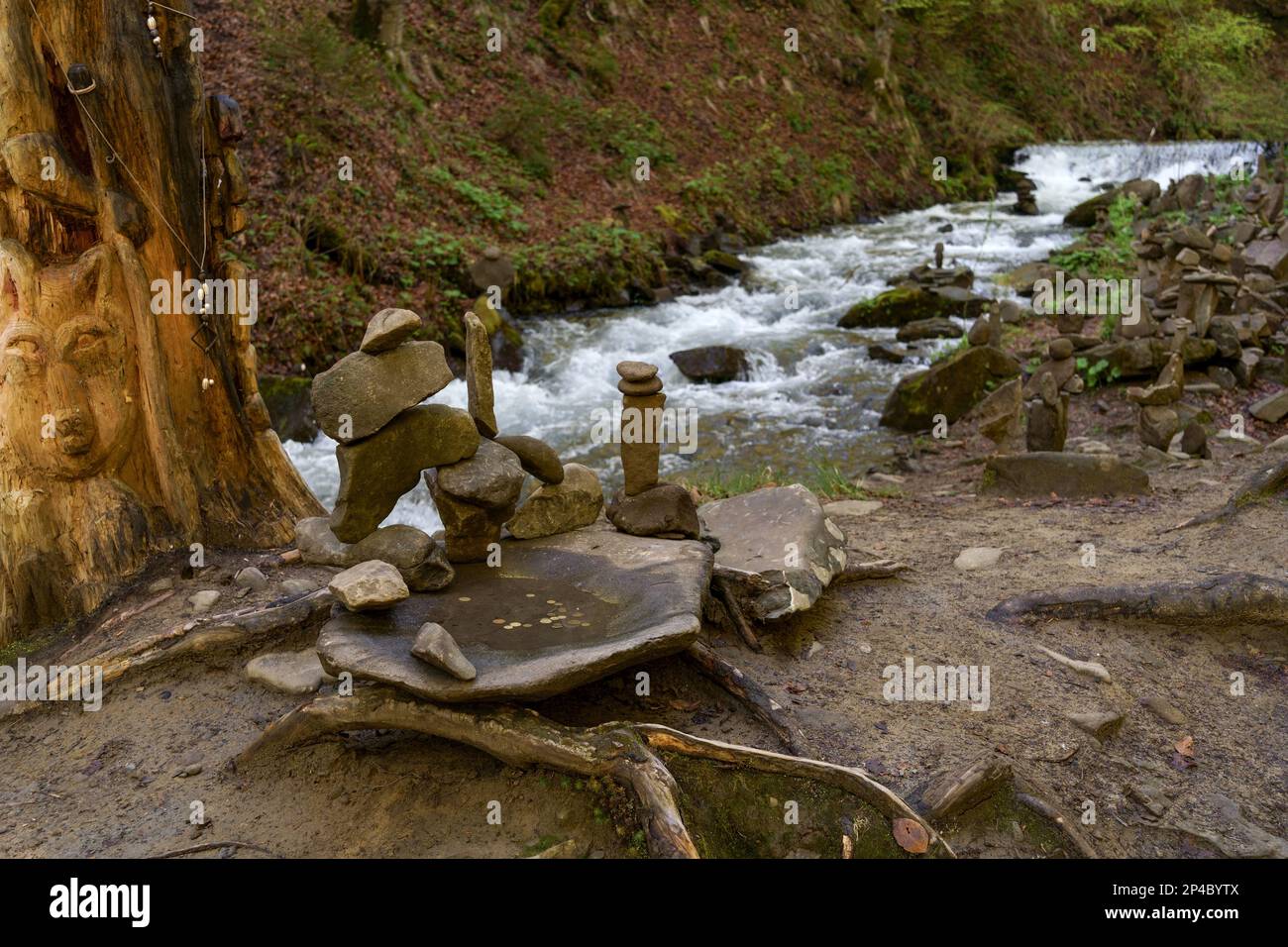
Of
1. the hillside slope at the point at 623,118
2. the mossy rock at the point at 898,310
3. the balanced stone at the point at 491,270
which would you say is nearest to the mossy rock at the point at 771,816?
the hillside slope at the point at 623,118

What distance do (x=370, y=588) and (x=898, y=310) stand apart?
11078mm

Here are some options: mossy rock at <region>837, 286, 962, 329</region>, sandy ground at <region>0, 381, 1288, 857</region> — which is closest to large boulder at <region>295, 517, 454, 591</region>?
sandy ground at <region>0, 381, 1288, 857</region>

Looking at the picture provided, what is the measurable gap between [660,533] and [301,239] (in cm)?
874

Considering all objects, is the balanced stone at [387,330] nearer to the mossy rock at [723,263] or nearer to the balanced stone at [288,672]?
the balanced stone at [288,672]

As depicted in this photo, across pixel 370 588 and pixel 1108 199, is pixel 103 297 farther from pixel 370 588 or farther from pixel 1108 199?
pixel 1108 199

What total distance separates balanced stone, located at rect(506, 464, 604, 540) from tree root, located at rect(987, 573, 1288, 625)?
78.8 inches

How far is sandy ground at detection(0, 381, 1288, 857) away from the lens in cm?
316

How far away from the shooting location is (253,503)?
5496mm

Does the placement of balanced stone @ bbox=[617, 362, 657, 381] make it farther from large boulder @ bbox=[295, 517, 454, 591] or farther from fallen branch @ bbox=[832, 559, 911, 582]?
fallen branch @ bbox=[832, 559, 911, 582]

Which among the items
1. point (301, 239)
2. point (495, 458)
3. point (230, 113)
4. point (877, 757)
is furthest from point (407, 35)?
point (877, 757)

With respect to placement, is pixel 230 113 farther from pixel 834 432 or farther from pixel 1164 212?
pixel 1164 212

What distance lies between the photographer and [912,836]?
9.88 feet

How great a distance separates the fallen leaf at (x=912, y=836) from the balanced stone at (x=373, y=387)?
2332 millimetres

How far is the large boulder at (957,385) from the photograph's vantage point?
10000 millimetres
